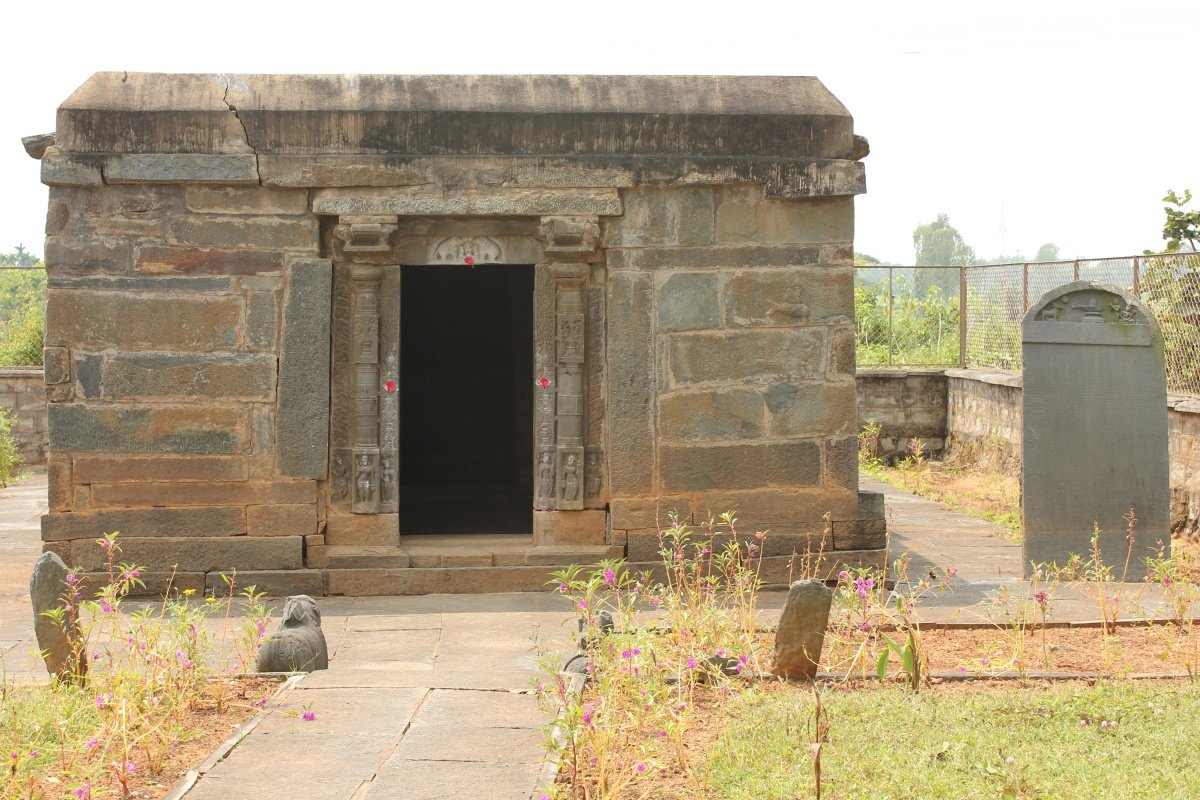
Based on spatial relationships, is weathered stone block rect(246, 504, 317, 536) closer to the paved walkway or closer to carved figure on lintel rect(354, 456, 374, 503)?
carved figure on lintel rect(354, 456, 374, 503)

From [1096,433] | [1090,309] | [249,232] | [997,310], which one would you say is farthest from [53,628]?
[997,310]

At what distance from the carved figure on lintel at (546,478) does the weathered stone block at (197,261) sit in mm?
1987

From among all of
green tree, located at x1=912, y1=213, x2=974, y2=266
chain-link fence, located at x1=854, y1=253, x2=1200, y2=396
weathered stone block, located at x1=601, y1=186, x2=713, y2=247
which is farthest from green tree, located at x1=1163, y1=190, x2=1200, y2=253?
green tree, located at x1=912, y1=213, x2=974, y2=266

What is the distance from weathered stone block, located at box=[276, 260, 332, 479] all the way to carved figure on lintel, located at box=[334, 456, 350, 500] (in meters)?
0.22

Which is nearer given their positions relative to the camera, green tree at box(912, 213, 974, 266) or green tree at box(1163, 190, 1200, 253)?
green tree at box(1163, 190, 1200, 253)

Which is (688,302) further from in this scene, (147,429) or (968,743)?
(968,743)

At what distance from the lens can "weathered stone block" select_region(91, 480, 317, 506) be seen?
25.3 feet

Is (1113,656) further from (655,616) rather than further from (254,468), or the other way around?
(254,468)

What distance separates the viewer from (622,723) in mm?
4672

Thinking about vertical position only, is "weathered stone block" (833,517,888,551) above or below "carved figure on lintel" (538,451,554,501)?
below

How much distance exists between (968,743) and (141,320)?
5.24 meters

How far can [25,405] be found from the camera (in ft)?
52.0

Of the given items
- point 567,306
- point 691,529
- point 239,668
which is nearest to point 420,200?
point 567,306

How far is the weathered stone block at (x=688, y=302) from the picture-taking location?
25.9 feet
